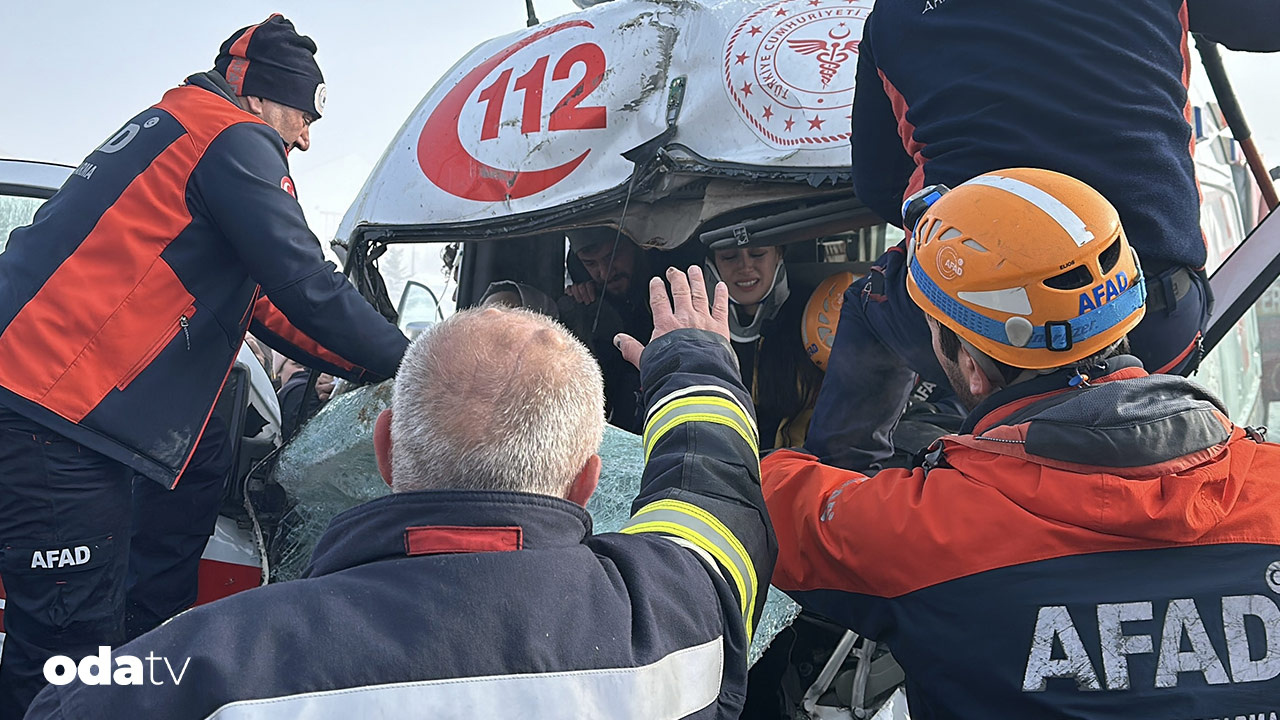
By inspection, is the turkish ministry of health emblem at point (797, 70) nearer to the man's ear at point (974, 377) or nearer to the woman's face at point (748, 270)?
the woman's face at point (748, 270)

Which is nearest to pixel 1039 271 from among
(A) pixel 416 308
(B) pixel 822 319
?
(B) pixel 822 319

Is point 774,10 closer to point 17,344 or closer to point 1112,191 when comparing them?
point 1112,191

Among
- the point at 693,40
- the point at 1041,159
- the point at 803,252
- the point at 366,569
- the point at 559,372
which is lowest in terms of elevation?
the point at 803,252

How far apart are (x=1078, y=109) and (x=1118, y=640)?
3.98ft

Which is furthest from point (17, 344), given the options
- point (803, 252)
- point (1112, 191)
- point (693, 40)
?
point (803, 252)

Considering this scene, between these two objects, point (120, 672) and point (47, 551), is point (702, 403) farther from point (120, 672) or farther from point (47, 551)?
point (47, 551)

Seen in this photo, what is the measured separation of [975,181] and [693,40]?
1742 mm

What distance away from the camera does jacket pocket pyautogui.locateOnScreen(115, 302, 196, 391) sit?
2326 millimetres

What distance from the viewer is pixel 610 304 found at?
435 cm

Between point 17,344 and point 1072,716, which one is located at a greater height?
point 17,344

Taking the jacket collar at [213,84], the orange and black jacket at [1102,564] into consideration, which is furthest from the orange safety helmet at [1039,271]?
the jacket collar at [213,84]

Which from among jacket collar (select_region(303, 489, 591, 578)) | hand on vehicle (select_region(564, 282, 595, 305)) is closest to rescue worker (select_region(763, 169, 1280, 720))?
jacket collar (select_region(303, 489, 591, 578))

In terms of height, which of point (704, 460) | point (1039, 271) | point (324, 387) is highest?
point (1039, 271)

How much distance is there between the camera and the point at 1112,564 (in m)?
1.27
